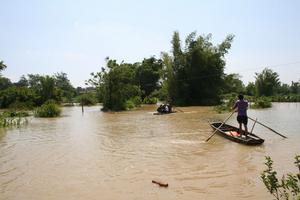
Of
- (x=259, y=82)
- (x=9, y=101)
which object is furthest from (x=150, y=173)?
(x=259, y=82)

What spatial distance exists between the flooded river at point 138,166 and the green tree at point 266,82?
56191 millimetres

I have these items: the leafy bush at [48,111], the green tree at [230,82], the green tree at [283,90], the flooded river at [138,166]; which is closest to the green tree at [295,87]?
the green tree at [283,90]

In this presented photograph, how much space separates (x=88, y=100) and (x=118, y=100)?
1936cm

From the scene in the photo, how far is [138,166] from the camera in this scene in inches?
392

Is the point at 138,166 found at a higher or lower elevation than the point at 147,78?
lower

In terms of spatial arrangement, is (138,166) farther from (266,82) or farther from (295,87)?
(295,87)

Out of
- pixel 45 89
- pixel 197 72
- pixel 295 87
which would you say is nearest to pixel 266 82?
pixel 295 87

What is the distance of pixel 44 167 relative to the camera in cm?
1027

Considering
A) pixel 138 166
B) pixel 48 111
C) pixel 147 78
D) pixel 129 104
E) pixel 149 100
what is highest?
pixel 147 78

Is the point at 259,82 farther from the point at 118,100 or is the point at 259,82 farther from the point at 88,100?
the point at 118,100

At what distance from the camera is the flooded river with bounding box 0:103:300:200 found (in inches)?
294

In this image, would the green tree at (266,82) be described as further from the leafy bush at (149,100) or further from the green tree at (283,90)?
the leafy bush at (149,100)

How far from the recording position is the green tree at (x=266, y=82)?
229 ft

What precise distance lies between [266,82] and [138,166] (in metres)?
64.4
